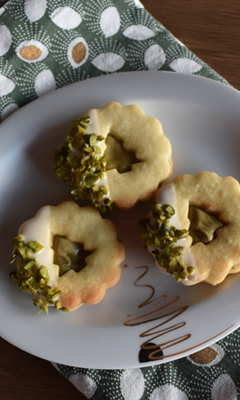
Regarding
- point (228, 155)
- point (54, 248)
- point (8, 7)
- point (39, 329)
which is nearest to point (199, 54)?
point (228, 155)

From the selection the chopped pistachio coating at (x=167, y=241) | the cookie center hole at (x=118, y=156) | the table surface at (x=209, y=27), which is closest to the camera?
the chopped pistachio coating at (x=167, y=241)

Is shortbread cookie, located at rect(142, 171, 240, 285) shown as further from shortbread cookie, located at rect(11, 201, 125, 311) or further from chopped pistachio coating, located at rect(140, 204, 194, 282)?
shortbread cookie, located at rect(11, 201, 125, 311)

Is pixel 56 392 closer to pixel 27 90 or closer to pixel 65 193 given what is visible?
pixel 65 193

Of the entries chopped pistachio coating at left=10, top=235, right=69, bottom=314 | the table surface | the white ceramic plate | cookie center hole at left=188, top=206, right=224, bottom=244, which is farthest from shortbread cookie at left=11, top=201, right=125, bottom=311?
the table surface

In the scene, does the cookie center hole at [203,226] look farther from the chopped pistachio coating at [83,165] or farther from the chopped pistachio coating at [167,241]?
the chopped pistachio coating at [83,165]

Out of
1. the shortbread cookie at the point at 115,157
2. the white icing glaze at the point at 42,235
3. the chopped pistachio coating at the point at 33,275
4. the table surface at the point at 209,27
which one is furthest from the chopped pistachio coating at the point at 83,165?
the table surface at the point at 209,27

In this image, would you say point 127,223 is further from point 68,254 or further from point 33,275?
point 33,275

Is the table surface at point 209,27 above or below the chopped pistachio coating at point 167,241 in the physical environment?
above
